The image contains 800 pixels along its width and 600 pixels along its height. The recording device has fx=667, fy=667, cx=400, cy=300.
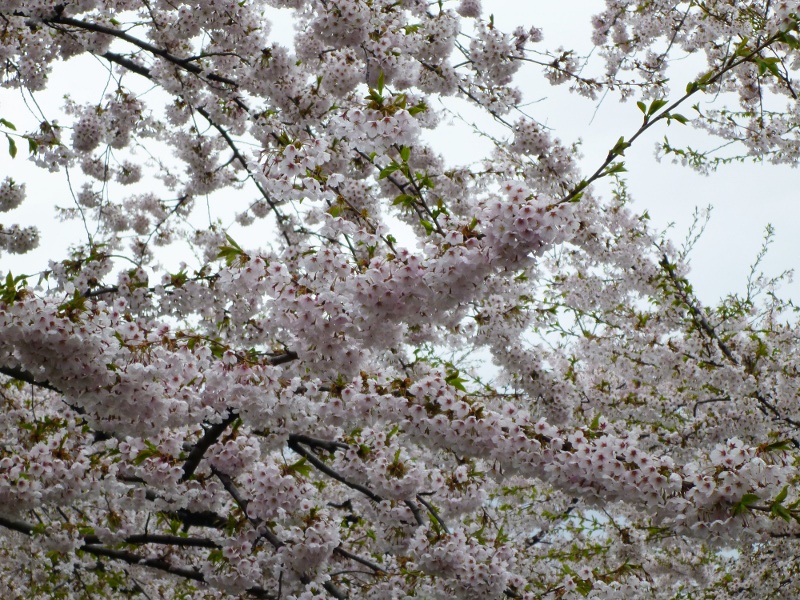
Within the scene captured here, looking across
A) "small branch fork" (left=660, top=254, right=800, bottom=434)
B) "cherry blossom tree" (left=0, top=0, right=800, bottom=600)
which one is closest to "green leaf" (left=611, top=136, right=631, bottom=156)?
"cherry blossom tree" (left=0, top=0, right=800, bottom=600)

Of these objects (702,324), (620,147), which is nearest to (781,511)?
(620,147)

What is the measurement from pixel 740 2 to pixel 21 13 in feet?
21.6

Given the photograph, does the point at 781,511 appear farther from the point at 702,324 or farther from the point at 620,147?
the point at 702,324

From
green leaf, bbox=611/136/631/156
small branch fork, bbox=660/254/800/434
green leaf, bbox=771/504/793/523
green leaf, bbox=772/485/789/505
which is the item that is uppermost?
small branch fork, bbox=660/254/800/434

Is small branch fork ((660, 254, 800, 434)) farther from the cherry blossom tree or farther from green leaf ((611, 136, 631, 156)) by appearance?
green leaf ((611, 136, 631, 156))

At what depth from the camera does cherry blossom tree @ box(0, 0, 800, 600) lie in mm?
2744

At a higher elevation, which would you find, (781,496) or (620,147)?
(620,147)

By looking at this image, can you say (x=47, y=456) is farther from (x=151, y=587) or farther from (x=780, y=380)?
(x=780, y=380)

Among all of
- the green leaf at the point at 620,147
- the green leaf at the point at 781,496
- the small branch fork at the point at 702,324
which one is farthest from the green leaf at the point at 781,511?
the small branch fork at the point at 702,324

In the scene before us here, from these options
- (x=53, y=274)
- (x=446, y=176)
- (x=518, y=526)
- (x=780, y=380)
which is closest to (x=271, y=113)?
(x=446, y=176)

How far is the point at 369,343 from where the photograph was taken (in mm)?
2957

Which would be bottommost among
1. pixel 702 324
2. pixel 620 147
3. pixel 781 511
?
pixel 781 511

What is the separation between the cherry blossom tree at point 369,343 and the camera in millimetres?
2744

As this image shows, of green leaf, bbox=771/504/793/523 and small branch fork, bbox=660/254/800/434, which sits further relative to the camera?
small branch fork, bbox=660/254/800/434
